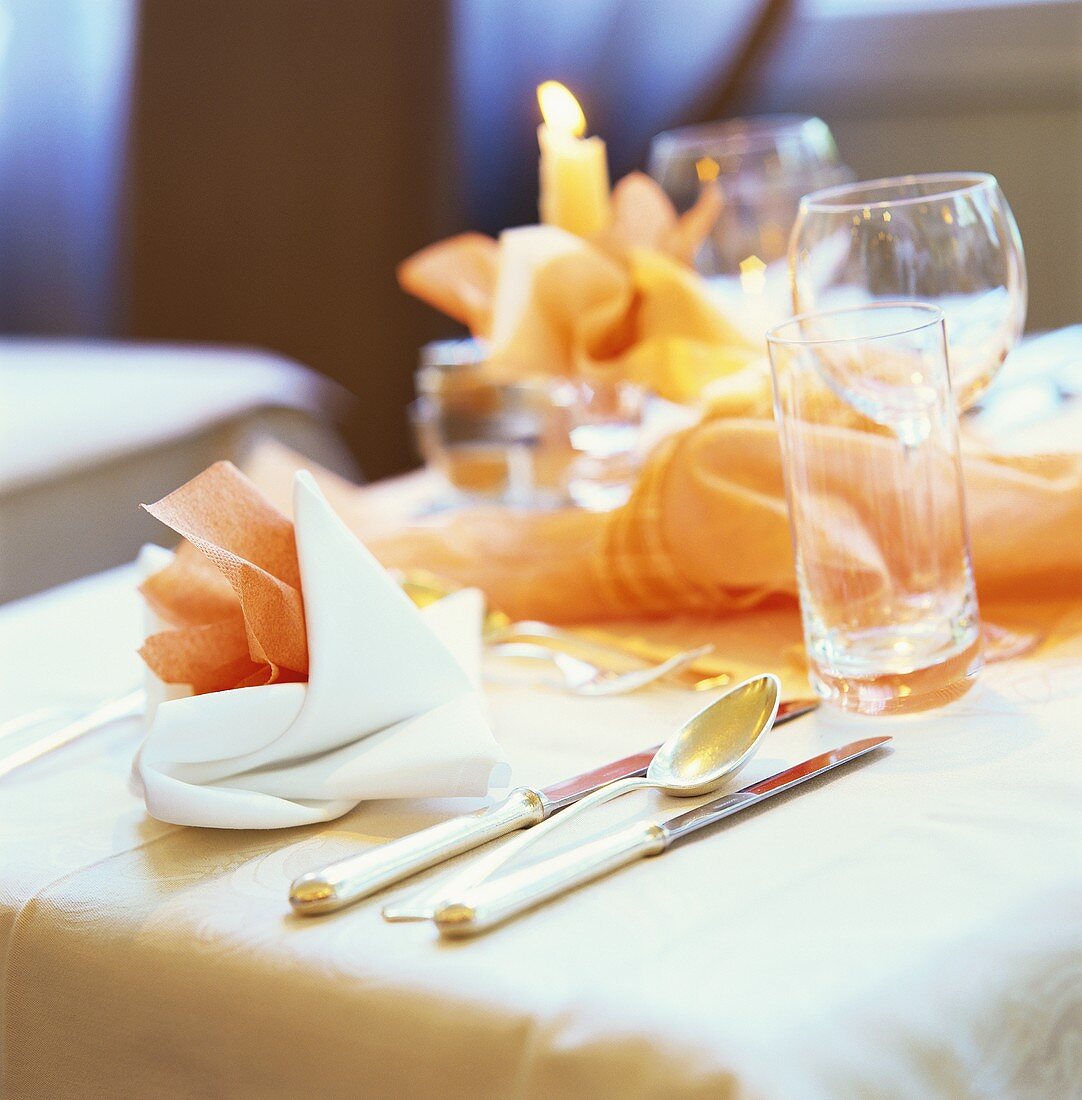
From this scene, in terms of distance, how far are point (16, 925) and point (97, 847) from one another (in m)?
0.05

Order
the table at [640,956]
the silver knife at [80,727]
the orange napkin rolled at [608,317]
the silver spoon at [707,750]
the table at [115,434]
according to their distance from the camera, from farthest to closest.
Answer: the table at [115,434] → the orange napkin rolled at [608,317] → the silver knife at [80,727] → the silver spoon at [707,750] → the table at [640,956]

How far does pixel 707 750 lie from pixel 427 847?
0.12 metres

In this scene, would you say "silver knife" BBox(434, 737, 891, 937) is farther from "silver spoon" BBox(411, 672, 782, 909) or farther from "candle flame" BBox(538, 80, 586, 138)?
"candle flame" BBox(538, 80, 586, 138)

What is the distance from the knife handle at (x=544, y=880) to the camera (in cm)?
42

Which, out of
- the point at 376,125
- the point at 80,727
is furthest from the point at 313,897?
the point at 376,125

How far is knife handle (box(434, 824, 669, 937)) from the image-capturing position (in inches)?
16.7

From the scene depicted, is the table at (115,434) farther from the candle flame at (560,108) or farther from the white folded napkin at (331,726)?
the white folded napkin at (331,726)

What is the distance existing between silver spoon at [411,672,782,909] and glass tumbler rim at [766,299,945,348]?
5.5 inches

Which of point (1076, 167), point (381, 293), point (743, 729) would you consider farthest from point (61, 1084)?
point (1076, 167)

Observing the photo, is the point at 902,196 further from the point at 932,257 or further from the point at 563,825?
the point at 563,825

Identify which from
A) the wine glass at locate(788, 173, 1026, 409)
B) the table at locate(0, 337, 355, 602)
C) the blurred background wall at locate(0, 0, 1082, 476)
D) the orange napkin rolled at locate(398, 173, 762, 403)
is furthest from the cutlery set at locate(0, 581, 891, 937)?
the blurred background wall at locate(0, 0, 1082, 476)

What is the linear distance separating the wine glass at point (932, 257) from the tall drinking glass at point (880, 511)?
13 cm

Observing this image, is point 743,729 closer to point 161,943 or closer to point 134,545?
point 161,943

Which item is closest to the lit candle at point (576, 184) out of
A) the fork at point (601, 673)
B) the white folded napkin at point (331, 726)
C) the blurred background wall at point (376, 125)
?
the fork at point (601, 673)
